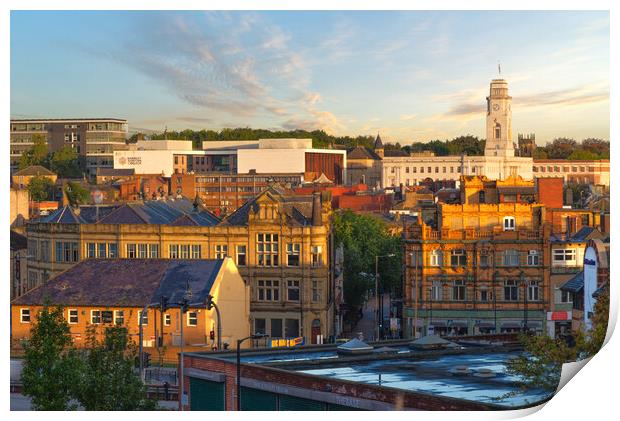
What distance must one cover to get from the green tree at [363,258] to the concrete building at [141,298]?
65.7ft

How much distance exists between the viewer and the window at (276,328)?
58.7 meters

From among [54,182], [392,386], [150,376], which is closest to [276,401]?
[392,386]

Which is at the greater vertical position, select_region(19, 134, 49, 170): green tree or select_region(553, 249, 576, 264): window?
select_region(19, 134, 49, 170): green tree

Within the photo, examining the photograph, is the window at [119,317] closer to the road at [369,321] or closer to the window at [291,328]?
the window at [291,328]

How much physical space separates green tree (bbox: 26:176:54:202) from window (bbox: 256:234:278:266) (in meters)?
72.9

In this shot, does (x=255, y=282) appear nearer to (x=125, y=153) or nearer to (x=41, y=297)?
(x=41, y=297)

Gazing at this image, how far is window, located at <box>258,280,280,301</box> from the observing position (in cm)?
5956

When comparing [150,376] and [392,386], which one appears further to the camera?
[150,376]

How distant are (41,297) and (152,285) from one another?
4.23m

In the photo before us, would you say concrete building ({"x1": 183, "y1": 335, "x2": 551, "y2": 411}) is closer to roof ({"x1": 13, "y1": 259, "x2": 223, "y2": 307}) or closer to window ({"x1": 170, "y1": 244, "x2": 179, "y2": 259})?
roof ({"x1": 13, "y1": 259, "x2": 223, "y2": 307})

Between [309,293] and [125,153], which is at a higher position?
[125,153]

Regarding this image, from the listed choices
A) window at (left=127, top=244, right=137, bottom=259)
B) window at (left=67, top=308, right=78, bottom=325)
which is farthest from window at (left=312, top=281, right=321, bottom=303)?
window at (left=67, top=308, right=78, bottom=325)

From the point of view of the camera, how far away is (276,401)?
33469 mm

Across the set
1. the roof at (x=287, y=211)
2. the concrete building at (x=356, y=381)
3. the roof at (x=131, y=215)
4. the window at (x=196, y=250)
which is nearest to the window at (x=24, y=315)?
the window at (x=196, y=250)
